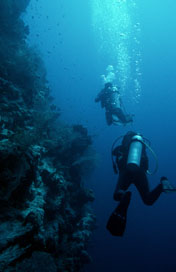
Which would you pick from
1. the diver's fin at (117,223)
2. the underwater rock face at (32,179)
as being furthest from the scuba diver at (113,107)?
the diver's fin at (117,223)

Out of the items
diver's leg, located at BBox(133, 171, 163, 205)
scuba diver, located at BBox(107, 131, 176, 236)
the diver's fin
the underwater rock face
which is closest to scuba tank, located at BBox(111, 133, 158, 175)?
scuba diver, located at BBox(107, 131, 176, 236)

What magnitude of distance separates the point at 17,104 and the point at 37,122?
4.24 ft

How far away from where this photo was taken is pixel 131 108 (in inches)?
2857

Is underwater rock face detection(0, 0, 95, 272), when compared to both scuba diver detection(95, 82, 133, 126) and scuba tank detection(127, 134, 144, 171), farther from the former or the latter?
scuba tank detection(127, 134, 144, 171)

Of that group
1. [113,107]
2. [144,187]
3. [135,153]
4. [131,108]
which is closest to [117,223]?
[144,187]

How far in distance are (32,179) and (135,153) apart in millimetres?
2294

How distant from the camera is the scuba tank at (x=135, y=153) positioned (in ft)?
13.7

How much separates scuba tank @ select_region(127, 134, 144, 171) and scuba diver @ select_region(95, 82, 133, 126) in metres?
4.27

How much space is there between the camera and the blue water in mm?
30312

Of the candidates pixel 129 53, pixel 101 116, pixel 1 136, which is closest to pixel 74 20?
pixel 129 53

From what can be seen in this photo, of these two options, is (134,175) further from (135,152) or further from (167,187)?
(167,187)

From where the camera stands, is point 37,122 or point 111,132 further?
point 111,132

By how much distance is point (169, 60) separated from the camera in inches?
2586

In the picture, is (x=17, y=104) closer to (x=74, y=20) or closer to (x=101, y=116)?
(x=101, y=116)
